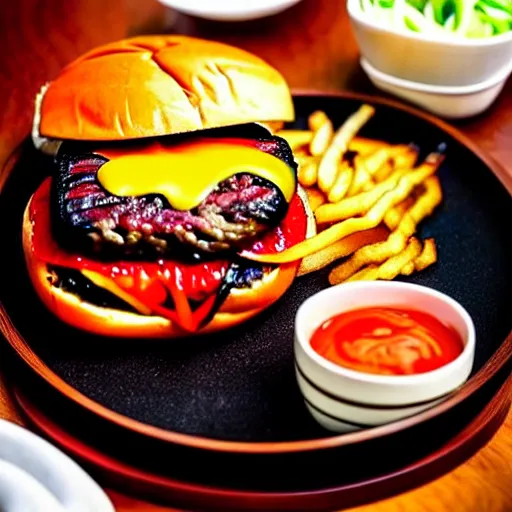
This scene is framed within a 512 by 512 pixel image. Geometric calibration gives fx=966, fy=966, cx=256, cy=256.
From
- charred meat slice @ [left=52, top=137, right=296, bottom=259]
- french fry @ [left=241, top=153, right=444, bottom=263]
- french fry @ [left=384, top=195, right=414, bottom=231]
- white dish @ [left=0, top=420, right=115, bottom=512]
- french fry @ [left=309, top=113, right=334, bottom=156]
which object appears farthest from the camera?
french fry @ [left=309, top=113, right=334, bottom=156]

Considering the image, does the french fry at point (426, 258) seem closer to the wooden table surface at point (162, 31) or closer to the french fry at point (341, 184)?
the french fry at point (341, 184)

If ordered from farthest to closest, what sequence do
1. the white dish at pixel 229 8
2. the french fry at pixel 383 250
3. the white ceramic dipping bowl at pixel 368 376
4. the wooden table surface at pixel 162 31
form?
the white dish at pixel 229 8 < the wooden table surface at pixel 162 31 < the french fry at pixel 383 250 < the white ceramic dipping bowl at pixel 368 376

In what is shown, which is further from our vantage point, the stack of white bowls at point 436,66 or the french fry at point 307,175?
the stack of white bowls at point 436,66

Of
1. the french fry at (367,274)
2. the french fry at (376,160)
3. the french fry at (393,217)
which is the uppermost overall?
the french fry at (376,160)

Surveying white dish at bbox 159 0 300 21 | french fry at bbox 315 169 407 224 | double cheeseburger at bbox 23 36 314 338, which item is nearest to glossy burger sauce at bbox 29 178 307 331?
double cheeseburger at bbox 23 36 314 338

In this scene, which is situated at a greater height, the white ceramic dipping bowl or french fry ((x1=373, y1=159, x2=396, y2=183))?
the white ceramic dipping bowl

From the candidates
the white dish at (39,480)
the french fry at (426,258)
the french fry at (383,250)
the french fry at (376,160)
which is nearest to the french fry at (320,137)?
the french fry at (376,160)

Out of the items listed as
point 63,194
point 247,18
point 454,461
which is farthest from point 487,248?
point 247,18

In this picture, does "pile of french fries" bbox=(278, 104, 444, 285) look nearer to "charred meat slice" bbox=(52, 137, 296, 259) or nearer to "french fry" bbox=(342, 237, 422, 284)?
"french fry" bbox=(342, 237, 422, 284)
